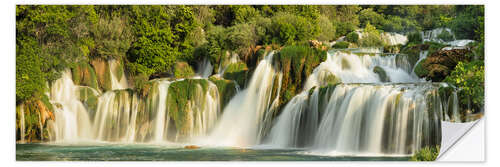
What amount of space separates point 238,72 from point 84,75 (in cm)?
352

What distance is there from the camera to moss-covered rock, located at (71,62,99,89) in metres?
13.5

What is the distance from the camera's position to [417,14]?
1242cm

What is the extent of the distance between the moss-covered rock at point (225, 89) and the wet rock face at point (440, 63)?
4002mm

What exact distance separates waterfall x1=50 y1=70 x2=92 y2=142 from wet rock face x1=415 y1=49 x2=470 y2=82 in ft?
23.0

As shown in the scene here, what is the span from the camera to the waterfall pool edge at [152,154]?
34.1 feet

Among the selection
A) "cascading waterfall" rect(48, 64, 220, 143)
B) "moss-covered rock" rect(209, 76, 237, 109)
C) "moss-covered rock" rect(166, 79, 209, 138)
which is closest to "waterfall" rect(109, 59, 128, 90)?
"cascading waterfall" rect(48, 64, 220, 143)

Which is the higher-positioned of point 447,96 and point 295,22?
point 295,22

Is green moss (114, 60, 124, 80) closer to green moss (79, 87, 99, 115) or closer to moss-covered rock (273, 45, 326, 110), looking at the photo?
green moss (79, 87, 99, 115)

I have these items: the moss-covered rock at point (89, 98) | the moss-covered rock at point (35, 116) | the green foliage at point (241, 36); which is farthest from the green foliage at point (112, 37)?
the green foliage at point (241, 36)

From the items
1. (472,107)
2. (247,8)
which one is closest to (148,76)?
(247,8)

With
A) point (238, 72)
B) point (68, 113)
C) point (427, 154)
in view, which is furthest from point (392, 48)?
point (68, 113)

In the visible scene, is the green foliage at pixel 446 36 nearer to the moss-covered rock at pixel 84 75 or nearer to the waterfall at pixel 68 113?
the waterfall at pixel 68 113
